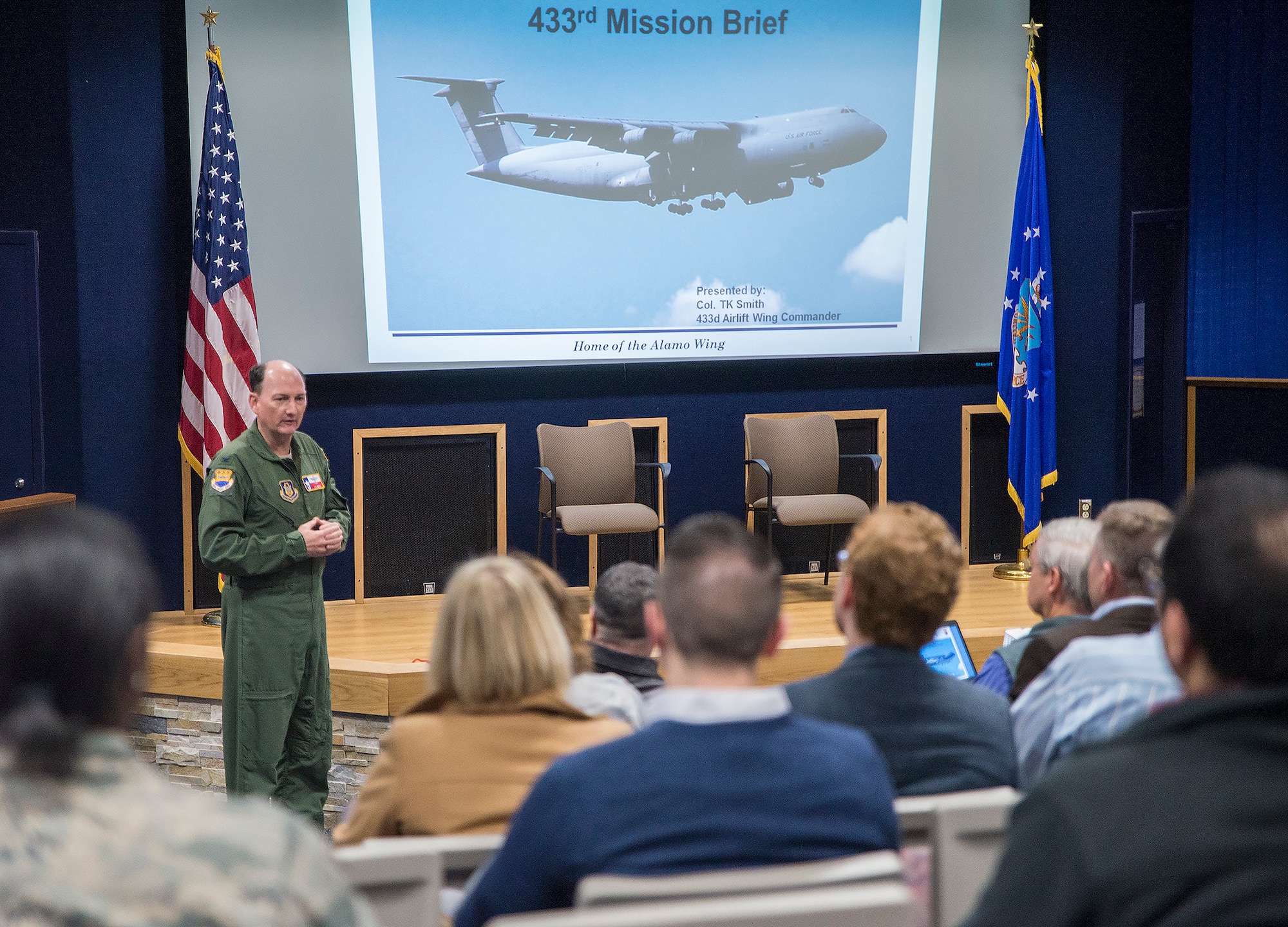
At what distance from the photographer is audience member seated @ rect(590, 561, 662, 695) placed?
2578 millimetres

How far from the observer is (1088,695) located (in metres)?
2.04

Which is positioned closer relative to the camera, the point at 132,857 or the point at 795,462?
the point at 132,857

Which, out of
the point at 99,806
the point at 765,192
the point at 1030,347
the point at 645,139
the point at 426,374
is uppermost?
the point at 645,139

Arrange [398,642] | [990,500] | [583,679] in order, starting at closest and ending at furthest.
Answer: [583,679] < [398,642] < [990,500]

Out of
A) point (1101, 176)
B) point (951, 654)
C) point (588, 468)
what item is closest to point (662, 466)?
point (588, 468)

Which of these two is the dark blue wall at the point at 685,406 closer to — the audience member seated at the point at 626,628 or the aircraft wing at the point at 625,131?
the aircraft wing at the point at 625,131

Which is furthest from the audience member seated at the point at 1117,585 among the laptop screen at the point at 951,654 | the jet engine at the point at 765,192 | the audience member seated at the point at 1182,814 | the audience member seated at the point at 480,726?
the jet engine at the point at 765,192

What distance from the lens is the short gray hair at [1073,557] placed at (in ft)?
8.54

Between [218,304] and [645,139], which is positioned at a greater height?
[645,139]

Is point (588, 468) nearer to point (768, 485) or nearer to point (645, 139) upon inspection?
point (768, 485)

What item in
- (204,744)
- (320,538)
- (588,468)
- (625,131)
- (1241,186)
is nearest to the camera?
(320,538)

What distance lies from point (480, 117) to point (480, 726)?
202 inches

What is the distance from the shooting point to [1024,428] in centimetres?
676

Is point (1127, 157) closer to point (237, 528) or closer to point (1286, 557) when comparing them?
point (237, 528)
